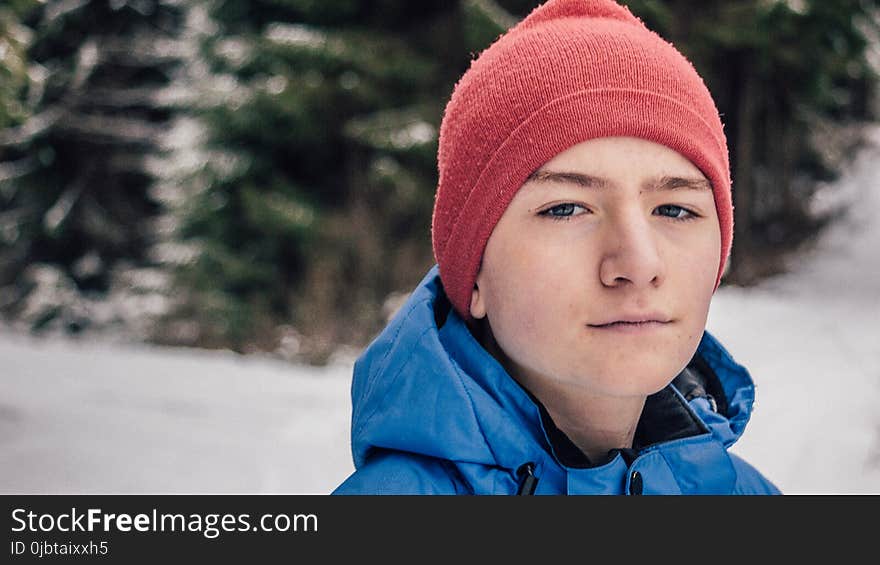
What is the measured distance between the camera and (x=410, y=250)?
7.62 meters

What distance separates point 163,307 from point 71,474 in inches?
210

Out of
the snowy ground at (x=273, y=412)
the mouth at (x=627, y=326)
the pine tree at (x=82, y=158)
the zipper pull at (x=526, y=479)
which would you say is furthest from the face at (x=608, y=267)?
the pine tree at (x=82, y=158)

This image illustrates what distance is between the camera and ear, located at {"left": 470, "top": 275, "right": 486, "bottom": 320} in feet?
4.43

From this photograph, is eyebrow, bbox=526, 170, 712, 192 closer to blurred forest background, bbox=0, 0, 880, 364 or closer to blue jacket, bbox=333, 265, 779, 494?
blue jacket, bbox=333, 265, 779, 494

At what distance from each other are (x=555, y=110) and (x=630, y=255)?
266mm

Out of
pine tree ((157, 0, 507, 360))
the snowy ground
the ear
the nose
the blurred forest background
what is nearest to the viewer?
the nose

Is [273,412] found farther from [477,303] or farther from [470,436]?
[470,436]

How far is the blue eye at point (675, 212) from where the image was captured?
1.23 meters

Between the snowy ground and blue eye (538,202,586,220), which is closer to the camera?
blue eye (538,202,586,220)

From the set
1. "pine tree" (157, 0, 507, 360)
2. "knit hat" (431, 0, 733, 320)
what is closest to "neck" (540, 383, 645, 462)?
"knit hat" (431, 0, 733, 320)

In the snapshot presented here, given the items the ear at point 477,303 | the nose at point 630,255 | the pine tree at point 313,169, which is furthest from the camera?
the pine tree at point 313,169

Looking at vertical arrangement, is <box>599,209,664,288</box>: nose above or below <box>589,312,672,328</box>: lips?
above

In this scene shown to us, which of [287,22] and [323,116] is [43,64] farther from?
[323,116]

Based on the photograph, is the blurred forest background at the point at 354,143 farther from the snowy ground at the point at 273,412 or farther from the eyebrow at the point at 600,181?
the eyebrow at the point at 600,181
